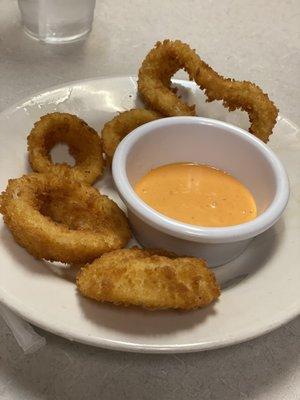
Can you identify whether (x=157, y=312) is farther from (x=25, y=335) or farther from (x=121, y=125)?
(x=121, y=125)

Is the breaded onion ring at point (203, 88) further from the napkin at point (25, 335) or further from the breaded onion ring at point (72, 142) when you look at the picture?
the napkin at point (25, 335)

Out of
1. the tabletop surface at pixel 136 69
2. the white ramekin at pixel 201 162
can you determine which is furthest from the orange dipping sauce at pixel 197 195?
the tabletop surface at pixel 136 69

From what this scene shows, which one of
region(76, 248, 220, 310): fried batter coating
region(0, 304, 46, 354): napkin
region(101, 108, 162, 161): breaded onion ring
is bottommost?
region(0, 304, 46, 354): napkin

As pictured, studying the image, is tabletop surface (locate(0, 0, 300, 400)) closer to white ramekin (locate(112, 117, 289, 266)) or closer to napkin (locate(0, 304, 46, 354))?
napkin (locate(0, 304, 46, 354))

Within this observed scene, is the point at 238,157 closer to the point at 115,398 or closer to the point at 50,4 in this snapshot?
the point at 115,398

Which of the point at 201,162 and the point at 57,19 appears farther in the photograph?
the point at 57,19

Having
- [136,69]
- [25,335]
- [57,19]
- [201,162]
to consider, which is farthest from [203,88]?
[25,335]

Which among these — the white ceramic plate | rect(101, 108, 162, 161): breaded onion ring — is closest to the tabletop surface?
the white ceramic plate
